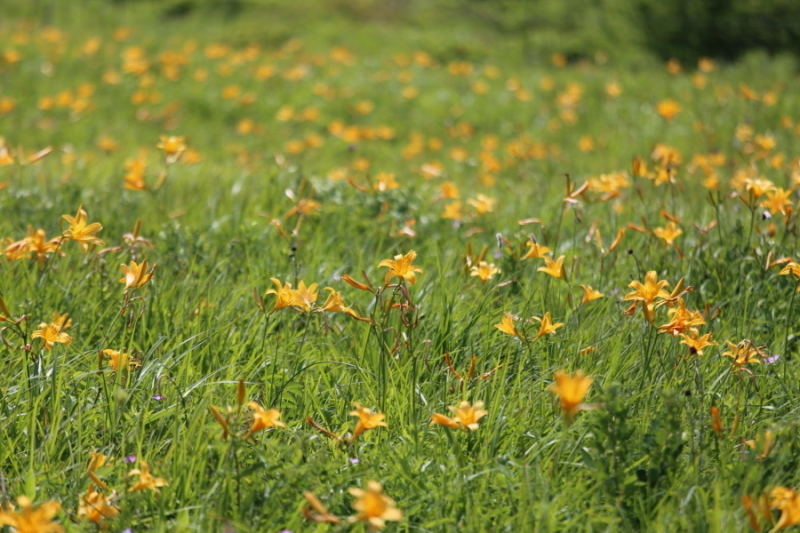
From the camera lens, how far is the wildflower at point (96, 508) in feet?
4.74

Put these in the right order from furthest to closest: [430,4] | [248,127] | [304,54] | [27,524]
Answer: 1. [430,4]
2. [304,54]
3. [248,127]
4. [27,524]

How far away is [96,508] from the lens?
1456 millimetres

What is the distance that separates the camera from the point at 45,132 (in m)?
6.48

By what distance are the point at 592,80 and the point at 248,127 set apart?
→ 3901 mm

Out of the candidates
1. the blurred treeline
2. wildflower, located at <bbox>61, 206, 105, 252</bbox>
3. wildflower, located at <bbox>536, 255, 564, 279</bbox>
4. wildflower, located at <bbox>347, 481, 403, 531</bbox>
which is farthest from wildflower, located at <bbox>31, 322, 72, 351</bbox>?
the blurred treeline

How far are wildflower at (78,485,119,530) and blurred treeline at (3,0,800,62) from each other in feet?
30.3

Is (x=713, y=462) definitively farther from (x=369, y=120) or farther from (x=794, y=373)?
(x=369, y=120)

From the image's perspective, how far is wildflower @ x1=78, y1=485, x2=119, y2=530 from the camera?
4.74ft

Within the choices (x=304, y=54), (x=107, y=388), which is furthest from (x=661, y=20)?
(x=107, y=388)

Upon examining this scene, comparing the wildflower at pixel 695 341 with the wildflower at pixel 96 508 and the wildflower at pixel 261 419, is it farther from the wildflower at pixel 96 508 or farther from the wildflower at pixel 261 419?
the wildflower at pixel 96 508

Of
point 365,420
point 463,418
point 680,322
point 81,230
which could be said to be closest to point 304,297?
point 365,420

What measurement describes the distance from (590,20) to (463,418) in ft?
31.9

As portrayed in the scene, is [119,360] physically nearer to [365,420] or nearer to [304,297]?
[304,297]

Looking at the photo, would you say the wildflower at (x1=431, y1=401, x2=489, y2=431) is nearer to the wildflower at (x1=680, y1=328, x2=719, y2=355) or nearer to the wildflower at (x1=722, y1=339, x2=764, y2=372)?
the wildflower at (x1=680, y1=328, x2=719, y2=355)
